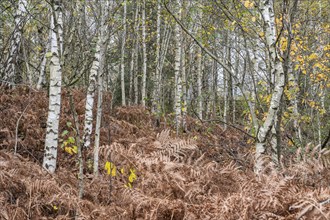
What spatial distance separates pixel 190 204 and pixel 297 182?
102 centimetres

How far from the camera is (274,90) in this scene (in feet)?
12.8

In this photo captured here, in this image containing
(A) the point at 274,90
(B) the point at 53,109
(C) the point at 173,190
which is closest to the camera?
(C) the point at 173,190

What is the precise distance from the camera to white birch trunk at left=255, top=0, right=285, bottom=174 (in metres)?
3.82

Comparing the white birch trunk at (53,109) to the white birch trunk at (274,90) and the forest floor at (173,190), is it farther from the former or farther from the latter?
the white birch trunk at (274,90)

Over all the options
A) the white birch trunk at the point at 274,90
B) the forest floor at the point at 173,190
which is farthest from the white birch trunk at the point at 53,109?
the white birch trunk at the point at 274,90

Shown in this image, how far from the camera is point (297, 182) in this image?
3.13 metres

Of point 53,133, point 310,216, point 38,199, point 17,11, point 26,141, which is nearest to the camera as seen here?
point 310,216

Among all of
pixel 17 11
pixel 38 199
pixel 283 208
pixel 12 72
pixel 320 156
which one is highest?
pixel 17 11

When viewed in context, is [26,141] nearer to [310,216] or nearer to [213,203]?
[213,203]

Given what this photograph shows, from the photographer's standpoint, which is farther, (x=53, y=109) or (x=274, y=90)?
(x=53, y=109)

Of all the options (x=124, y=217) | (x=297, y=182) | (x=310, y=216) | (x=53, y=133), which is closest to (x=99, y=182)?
(x=53, y=133)

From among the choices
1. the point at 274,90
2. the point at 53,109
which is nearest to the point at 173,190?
the point at 274,90

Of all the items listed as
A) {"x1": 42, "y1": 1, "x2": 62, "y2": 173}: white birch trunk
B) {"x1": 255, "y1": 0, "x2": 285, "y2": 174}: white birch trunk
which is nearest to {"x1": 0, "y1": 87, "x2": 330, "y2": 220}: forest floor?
{"x1": 255, "y1": 0, "x2": 285, "y2": 174}: white birch trunk

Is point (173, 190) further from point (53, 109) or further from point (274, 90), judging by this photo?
point (53, 109)
